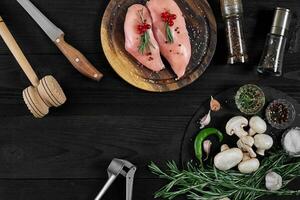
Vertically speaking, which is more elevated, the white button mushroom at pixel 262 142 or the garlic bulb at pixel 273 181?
the white button mushroom at pixel 262 142

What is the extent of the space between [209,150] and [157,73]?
0.96 ft

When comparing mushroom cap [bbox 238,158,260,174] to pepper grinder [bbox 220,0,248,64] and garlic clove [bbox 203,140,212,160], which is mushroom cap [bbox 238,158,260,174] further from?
pepper grinder [bbox 220,0,248,64]

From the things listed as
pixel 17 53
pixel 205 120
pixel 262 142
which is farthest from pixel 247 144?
pixel 17 53

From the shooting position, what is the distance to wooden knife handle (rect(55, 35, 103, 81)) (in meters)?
1.68

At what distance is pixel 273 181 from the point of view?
1.67 m

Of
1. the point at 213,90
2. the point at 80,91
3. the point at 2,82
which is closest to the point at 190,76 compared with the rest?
the point at 213,90

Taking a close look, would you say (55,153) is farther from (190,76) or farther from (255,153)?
(255,153)

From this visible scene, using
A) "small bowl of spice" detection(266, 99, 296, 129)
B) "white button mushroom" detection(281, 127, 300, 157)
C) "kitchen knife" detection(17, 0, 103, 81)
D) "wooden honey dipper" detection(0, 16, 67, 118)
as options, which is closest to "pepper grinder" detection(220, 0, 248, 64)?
"small bowl of spice" detection(266, 99, 296, 129)

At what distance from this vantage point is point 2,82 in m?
1.74

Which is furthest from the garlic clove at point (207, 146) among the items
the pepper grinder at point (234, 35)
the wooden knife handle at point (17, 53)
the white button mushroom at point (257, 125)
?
the wooden knife handle at point (17, 53)

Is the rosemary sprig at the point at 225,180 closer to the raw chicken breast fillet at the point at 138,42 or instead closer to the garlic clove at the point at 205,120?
the garlic clove at the point at 205,120

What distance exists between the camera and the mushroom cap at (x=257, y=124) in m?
A: 1.71

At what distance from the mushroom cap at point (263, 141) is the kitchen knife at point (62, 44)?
1.71 feet

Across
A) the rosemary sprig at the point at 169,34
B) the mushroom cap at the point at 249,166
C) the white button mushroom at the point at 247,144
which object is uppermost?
the rosemary sprig at the point at 169,34
